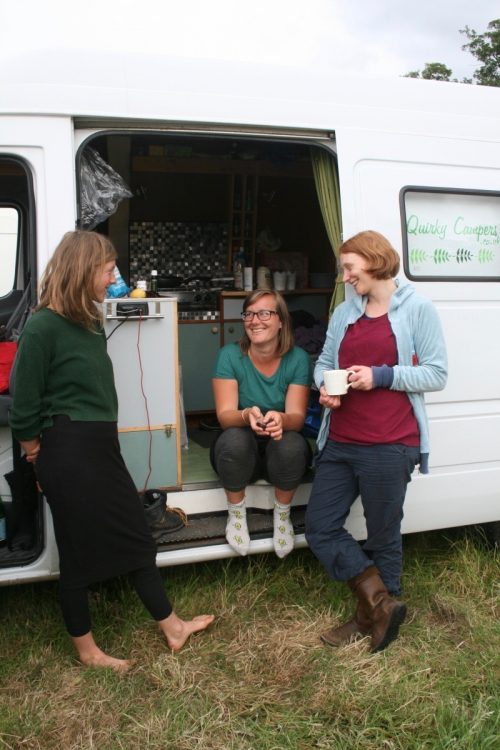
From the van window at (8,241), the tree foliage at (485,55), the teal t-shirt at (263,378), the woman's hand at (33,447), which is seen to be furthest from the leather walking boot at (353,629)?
the tree foliage at (485,55)

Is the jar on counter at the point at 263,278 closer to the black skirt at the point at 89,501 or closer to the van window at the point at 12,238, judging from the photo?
the van window at the point at 12,238

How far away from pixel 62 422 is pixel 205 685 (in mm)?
1171

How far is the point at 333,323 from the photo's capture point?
3.21 meters

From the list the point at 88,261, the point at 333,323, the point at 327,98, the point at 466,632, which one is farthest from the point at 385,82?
the point at 466,632

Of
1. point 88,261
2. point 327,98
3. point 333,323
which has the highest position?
point 327,98

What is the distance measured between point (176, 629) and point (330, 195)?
2.15 metres

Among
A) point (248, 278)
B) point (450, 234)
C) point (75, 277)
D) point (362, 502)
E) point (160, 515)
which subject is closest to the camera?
point (75, 277)

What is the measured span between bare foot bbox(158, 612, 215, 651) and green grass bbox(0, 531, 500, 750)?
4cm

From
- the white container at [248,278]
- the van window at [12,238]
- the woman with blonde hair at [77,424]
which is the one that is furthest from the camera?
the white container at [248,278]

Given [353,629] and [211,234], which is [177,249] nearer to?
[211,234]

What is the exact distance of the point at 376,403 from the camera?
A: 3.00m

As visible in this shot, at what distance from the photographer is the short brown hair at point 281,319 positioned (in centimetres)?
355

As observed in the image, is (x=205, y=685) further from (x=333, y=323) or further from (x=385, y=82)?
(x=385, y=82)

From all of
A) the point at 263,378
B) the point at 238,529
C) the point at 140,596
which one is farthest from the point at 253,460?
the point at 140,596
